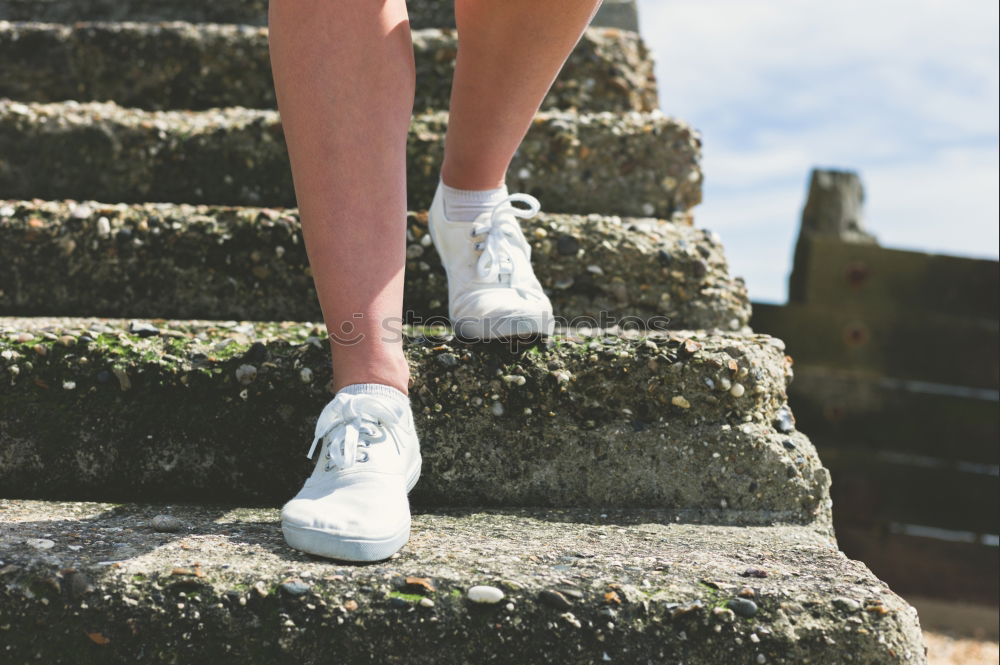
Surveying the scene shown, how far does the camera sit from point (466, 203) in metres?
1.57

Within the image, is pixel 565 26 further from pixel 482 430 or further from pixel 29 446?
pixel 29 446

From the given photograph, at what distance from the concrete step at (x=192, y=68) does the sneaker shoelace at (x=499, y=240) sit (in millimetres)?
834

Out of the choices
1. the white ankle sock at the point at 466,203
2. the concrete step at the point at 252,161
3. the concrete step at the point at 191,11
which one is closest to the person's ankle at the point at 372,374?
the white ankle sock at the point at 466,203

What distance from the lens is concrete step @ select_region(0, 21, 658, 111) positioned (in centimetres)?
231

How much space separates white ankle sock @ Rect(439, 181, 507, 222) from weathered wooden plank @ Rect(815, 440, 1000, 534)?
2.05 meters

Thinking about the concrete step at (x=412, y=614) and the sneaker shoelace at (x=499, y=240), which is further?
the sneaker shoelace at (x=499, y=240)

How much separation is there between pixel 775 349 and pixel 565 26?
0.68 metres

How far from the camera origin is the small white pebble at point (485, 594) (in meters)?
1.01

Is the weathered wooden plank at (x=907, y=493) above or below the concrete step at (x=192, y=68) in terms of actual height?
below

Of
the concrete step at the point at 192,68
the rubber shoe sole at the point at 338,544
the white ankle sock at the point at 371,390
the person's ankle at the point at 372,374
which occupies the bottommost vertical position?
the rubber shoe sole at the point at 338,544

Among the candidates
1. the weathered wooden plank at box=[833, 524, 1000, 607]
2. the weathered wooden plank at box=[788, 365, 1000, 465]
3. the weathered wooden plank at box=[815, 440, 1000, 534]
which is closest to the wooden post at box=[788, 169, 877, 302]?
the weathered wooden plank at box=[788, 365, 1000, 465]

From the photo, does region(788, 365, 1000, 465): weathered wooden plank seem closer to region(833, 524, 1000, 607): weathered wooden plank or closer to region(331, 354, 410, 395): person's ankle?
region(833, 524, 1000, 607): weathered wooden plank

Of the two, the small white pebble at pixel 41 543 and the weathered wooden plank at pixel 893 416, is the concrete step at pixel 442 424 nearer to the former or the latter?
the small white pebble at pixel 41 543

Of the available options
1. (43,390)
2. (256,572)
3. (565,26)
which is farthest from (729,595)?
(43,390)
